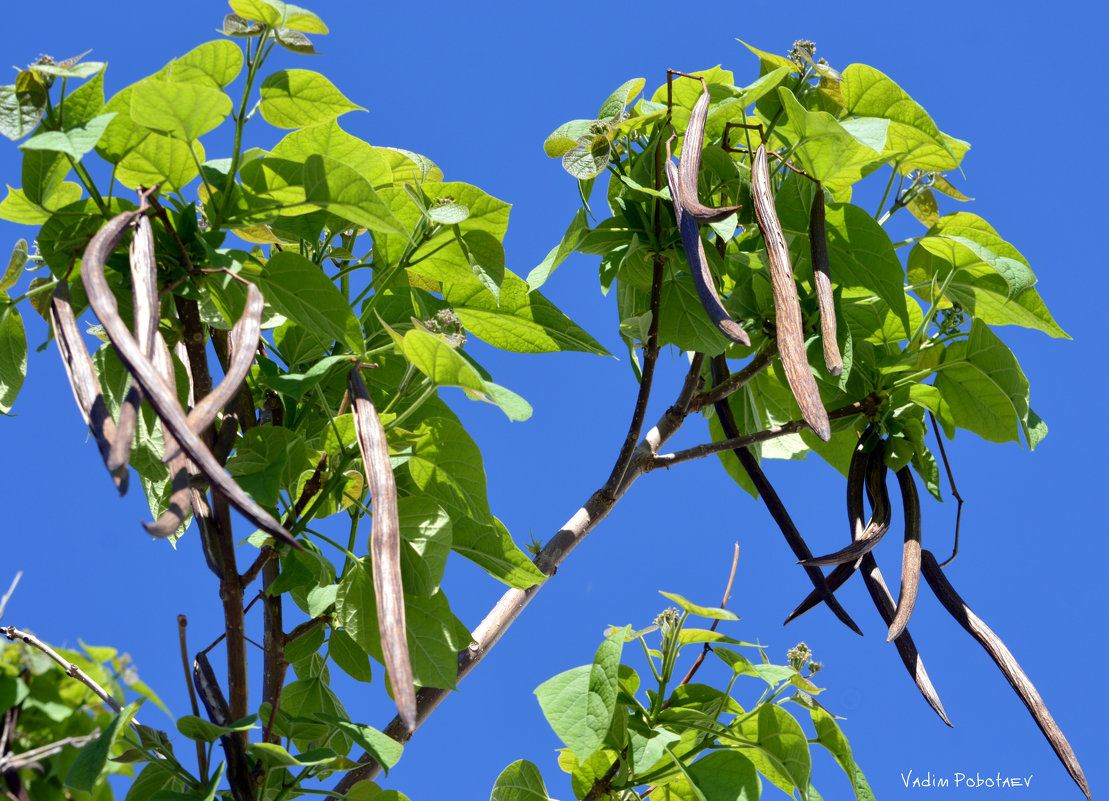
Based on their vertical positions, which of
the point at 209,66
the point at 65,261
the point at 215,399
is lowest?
the point at 215,399

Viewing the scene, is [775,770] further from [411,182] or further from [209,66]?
[209,66]

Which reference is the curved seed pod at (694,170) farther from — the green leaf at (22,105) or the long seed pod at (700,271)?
the green leaf at (22,105)

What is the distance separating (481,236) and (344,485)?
0.96 ft

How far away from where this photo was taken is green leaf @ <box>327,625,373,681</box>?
3.57 feet

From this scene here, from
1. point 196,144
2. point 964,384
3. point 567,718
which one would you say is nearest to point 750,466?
point 964,384

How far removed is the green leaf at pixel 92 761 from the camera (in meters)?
0.75

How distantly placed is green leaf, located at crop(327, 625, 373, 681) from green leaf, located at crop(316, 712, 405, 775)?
15 cm

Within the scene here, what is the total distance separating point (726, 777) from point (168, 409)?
0.65 m

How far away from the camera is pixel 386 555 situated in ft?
2.26

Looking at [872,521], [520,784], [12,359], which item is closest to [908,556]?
[872,521]

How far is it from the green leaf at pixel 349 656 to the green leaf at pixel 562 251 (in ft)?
1.32

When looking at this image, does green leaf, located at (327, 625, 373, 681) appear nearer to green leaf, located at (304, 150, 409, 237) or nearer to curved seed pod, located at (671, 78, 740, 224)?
green leaf, located at (304, 150, 409, 237)

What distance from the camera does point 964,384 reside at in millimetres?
1219

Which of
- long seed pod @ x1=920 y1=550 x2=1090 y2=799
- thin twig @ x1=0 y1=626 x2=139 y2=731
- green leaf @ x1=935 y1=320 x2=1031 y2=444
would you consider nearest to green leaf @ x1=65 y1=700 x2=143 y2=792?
thin twig @ x1=0 y1=626 x2=139 y2=731
